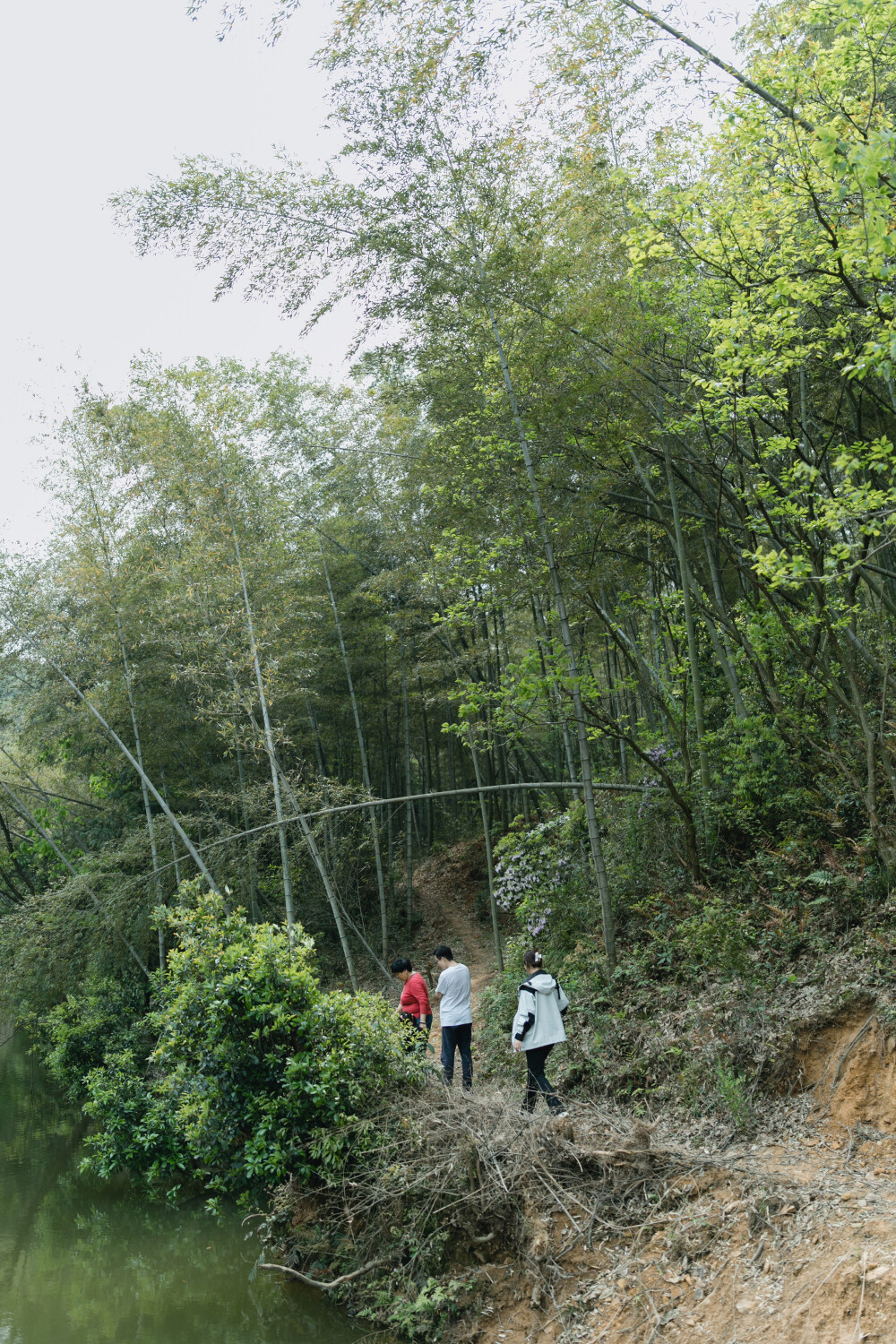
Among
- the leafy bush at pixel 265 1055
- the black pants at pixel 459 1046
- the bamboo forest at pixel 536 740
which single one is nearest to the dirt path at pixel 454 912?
the bamboo forest at pixel 536 740

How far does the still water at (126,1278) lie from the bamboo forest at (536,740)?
0.13ft

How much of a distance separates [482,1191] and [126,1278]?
11.0 ft

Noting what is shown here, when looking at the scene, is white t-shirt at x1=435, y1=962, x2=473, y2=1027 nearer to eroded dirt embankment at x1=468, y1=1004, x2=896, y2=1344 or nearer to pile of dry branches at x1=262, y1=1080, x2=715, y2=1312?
pile of dry branches at x1=262, y1=1080, x2=715, y2=1312

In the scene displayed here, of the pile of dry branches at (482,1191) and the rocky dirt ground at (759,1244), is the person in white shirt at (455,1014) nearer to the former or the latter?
the pile of dry branches at (482,1191)

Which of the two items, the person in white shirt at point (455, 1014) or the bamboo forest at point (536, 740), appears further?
the person in white shirt at point (455, 1014)

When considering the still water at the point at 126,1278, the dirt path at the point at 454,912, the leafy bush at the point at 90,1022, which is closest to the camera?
the still water at the point at 126,1278

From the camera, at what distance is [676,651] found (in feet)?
22.8

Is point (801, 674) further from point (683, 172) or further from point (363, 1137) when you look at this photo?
point (363, 1137)

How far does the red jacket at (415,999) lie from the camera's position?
5.97 m

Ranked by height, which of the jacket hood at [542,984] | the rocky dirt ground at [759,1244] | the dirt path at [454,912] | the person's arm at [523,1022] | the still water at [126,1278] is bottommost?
the still water at [126,1278]

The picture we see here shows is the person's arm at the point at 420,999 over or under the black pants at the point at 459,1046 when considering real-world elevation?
over

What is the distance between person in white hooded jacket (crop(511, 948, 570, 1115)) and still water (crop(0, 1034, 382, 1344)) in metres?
1.46

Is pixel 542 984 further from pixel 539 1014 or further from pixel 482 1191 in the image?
pixel 482 1191

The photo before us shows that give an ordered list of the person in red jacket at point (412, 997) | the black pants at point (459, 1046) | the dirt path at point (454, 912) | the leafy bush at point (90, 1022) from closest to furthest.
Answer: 1. the black pants at point (459, 1046)
2. the person in red jacket at point (412, 997)
3. the leafy bush at point (90, 1022)
4. the dirt path at point (454, 912)
